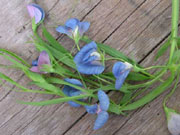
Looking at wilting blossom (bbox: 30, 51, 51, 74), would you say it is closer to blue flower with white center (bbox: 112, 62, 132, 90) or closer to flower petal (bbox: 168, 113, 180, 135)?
blue flower with white center (bbox: 112, 62, 132, 90)

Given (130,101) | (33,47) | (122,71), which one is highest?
(33,47)

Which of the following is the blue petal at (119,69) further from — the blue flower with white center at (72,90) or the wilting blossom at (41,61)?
the wilting blossom at (41,61)

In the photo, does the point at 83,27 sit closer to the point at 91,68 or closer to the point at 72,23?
the point at 72,23

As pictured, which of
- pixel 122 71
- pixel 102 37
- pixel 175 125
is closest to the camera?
pixel 122 71

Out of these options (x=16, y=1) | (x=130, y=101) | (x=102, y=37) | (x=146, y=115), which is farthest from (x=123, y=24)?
(x=16, y=1)

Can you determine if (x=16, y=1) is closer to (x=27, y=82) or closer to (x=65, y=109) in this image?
(x=27, y=82)
